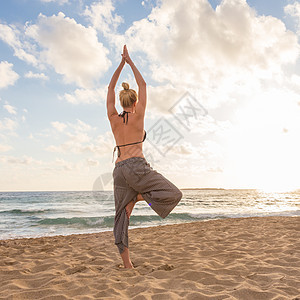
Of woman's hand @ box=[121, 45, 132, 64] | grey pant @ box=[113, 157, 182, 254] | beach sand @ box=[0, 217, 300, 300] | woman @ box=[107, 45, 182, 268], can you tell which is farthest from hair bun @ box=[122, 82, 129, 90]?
beach sand @ box=[0, 217, 300, 300]

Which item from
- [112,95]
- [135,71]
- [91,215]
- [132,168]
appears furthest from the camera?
[91,215]

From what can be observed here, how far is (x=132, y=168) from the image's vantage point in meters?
3.03

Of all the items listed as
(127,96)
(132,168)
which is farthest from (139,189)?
(127,96)

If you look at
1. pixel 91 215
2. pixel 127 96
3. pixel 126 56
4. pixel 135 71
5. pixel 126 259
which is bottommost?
pixel 91 215

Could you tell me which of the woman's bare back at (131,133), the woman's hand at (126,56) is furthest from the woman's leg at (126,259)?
the woman's hand at (126,56)

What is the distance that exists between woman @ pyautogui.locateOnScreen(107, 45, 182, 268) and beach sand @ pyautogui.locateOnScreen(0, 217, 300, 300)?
550 millimetres

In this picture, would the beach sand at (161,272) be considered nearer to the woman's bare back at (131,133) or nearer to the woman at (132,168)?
the woman at (132,168)

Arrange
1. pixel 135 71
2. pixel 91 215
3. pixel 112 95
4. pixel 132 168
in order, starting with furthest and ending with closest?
pixel 91 215
pixel 112 95
pixel 135 71
pixel 132 168

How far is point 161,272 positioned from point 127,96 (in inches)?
83.3

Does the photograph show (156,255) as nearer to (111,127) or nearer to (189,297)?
(189,297)

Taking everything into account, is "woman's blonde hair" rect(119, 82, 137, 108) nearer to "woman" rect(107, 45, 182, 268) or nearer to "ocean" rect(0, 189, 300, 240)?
"woman" rect(107, 45, 182, 268)

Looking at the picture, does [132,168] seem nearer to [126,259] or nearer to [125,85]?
[125,85]

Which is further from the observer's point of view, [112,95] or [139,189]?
[112,95]

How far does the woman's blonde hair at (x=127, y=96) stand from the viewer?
10.4 feet
